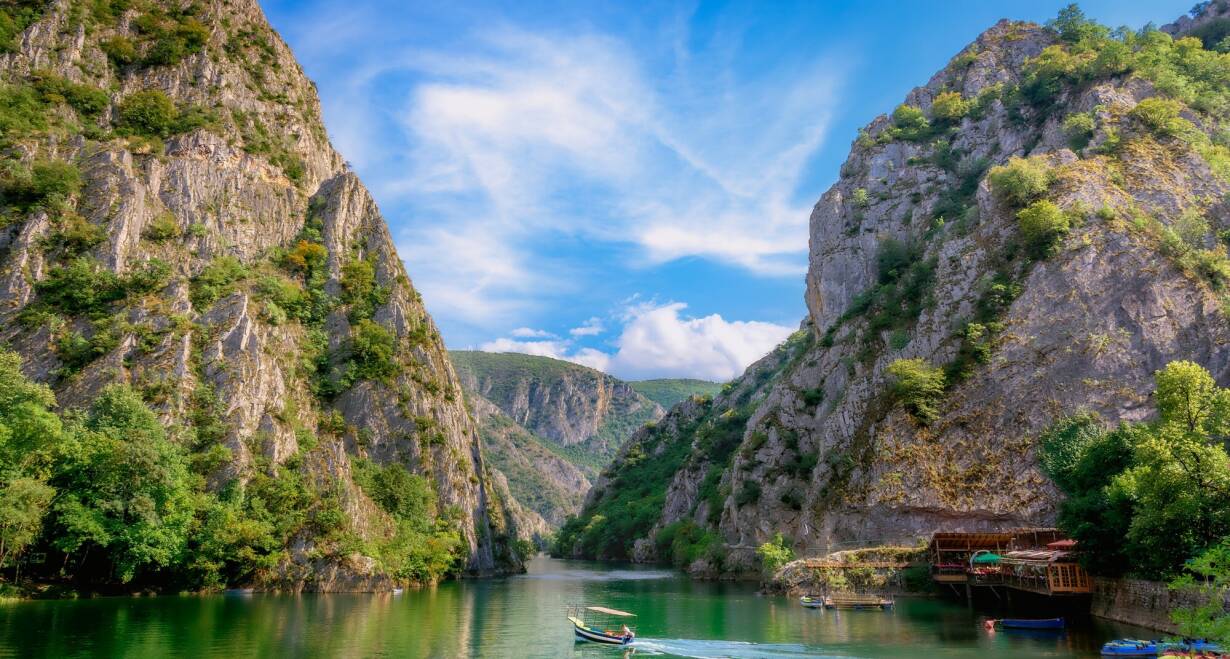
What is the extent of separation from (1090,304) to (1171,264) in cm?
834

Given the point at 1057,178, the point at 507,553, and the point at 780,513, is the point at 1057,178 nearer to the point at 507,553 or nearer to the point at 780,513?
the point at 780,513

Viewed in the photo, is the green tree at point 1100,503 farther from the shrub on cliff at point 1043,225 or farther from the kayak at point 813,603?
the shrub on cliff at point 1043,225

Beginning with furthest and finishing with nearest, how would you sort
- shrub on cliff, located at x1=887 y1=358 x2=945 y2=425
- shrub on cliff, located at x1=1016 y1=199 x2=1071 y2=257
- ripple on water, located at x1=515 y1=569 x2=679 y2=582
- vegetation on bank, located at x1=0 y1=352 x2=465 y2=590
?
ripple on water, located at x1=515 y1=569 x2=679 y2=582
shrub on cliff, located at x1=1016 y1=199 x2=1071 y2=257
shrub on cliff, located at x1=887 y1=358 x2=945 y2=425
vegetation on bank, located at x1=0 y1=352 x2=465 y2=590

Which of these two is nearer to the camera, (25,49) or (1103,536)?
(1103,536)

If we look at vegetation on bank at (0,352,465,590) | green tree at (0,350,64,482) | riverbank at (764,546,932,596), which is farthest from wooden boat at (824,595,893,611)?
green tree at (0,350,64,482)

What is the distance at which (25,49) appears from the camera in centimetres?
8188

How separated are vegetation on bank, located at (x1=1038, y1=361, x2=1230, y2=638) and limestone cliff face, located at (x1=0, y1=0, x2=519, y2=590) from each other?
58.1m

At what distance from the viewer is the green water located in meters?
35.3

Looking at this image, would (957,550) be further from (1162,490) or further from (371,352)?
(371,352)

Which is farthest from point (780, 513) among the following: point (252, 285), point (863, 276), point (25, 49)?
point (25, 49)

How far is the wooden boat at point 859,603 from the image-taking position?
56688mm

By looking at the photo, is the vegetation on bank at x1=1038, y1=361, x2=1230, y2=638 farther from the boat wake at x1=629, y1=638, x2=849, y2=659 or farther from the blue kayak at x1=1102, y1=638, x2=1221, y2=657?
the boat wake at x1=629, y1=638, x2=849, y2=659

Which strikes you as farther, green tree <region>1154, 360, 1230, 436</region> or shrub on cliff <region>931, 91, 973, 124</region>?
shrub on cliff <region>931, 91, 973, 124</region>

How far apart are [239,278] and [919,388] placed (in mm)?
72142
